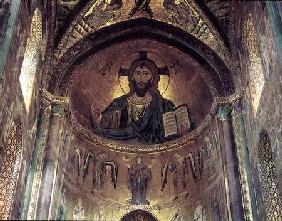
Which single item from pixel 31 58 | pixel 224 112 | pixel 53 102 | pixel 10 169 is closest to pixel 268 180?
pixel 224 112

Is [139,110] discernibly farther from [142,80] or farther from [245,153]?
[245,153]

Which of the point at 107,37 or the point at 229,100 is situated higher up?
the point at 107,37

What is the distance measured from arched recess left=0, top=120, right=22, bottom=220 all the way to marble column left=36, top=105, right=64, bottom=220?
3.84 ft

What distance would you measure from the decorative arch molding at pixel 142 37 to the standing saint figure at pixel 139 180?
143 inches

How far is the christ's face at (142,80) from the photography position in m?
18.0

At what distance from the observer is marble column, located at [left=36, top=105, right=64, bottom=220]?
1283cm

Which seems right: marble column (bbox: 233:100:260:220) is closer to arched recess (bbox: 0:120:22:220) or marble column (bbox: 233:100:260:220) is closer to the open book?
the open book

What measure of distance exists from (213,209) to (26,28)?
7.47 m

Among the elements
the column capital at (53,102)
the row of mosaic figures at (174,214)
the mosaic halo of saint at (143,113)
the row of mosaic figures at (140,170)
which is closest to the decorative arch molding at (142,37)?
the column capital at (53,102)

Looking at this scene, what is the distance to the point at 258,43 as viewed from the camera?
1292 centimetres

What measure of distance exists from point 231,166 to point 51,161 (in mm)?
5077

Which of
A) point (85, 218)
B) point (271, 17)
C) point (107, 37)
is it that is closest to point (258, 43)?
point (271, 17)

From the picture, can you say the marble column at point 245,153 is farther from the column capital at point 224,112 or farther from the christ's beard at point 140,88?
the christ's beard at point 140,88

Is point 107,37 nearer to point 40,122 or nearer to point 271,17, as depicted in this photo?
point 40,122
